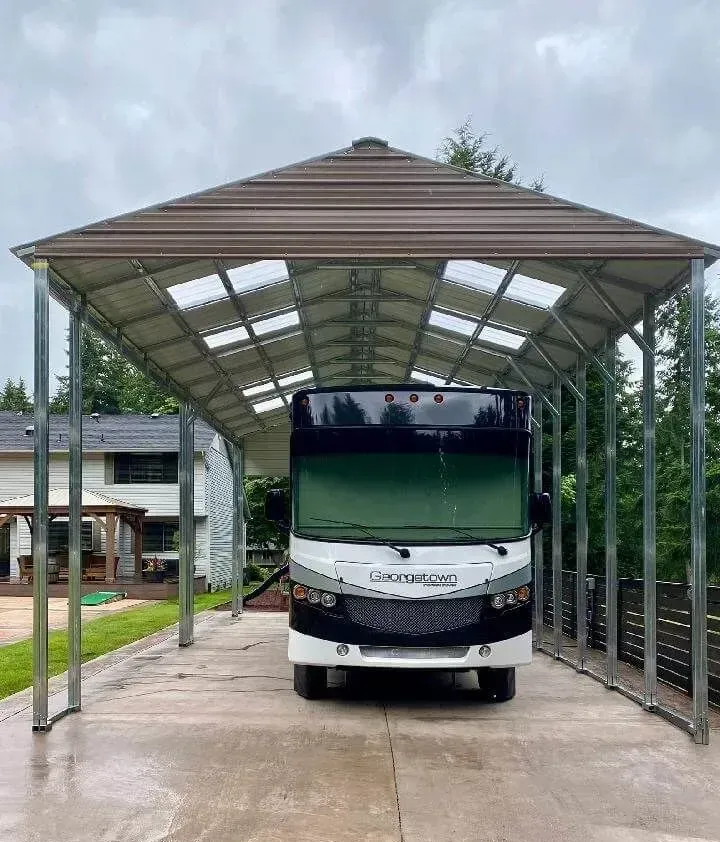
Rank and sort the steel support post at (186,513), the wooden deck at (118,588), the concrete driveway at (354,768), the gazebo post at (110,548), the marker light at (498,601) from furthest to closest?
the gazebo post at (110,548) < the wooden deck at (118,588) < the steel support post at (186,513) < the marker light at (498,601) < the concrete driveway at (354,768)

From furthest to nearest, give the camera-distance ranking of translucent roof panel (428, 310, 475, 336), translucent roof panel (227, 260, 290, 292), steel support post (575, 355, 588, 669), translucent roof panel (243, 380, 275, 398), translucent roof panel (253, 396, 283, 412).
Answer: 1. translucent roof panel (253, 396, 283, 412)
2. translucent roof panel (243, 380, 275, 398)
3. translucent roof panel (428, 310, 475, 336)
4. steel support post (575, 355, 588, 669)
5. translucent roof panel (227, 260, 290, 292)

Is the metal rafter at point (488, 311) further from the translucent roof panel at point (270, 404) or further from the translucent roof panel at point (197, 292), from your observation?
the translucent roof panel at point (270, 404)

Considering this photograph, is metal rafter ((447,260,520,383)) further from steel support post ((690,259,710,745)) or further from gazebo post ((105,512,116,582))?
gazebo post ((105,512,116,582))

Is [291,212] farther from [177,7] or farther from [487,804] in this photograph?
[177,7]

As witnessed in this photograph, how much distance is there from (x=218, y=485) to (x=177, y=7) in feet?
68.3

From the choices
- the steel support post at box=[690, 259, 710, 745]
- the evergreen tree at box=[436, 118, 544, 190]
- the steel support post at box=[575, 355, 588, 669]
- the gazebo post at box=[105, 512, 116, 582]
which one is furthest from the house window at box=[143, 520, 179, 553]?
the steel support post at box=[690, 259, 710, 745]

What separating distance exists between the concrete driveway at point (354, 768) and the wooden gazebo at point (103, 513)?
20.4 metres

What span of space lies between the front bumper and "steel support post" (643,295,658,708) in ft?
3.78

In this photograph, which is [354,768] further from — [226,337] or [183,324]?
[226,337]

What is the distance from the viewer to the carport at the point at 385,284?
800cm

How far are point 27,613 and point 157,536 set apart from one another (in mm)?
12680

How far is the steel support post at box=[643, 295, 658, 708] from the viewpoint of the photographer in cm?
899

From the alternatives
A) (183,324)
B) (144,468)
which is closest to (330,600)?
(183,324)

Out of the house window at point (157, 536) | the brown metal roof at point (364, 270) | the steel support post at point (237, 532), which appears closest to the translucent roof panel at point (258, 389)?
the brown metal roof at point (364, 270)
